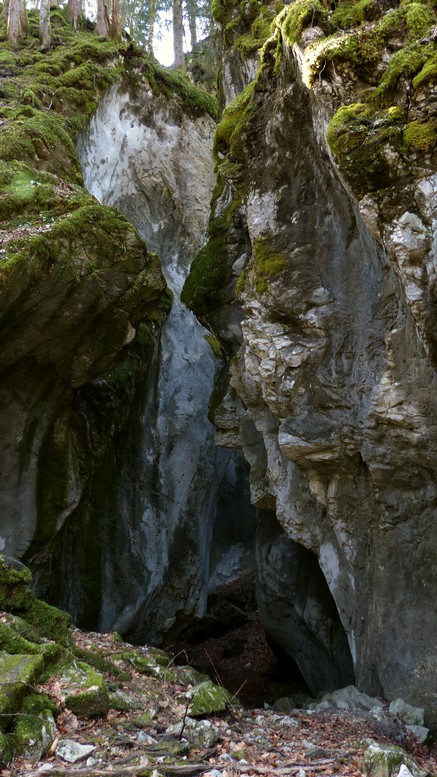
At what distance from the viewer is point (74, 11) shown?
20.9 metres

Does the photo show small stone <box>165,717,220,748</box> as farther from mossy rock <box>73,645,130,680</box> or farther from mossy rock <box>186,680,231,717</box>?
mossy rock <box>73,645,130,680</box>

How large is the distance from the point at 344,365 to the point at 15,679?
6409 mm

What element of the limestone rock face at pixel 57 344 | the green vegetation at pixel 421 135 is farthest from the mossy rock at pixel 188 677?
the green vegetation at pixel 421 135

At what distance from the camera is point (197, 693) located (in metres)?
5.98

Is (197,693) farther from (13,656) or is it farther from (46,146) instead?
(46,146)

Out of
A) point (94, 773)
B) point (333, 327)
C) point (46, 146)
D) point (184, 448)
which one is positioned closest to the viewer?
point (94, 773)

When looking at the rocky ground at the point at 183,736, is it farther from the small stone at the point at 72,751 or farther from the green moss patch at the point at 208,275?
the green moss patch at the point at 208,275

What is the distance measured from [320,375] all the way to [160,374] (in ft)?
28.1

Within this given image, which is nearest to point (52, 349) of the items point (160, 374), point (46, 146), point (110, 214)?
point (110, 214)

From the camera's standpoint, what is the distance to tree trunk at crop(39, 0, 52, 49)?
17.4 m

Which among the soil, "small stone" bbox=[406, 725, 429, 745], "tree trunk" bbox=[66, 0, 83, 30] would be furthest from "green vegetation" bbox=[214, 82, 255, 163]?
"tree trunk" bbox=[66, 0, 83, 30]

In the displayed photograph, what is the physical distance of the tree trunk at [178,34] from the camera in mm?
22750

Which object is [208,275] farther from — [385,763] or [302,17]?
[385,763]

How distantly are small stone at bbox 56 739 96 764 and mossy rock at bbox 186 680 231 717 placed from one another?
1.61m
